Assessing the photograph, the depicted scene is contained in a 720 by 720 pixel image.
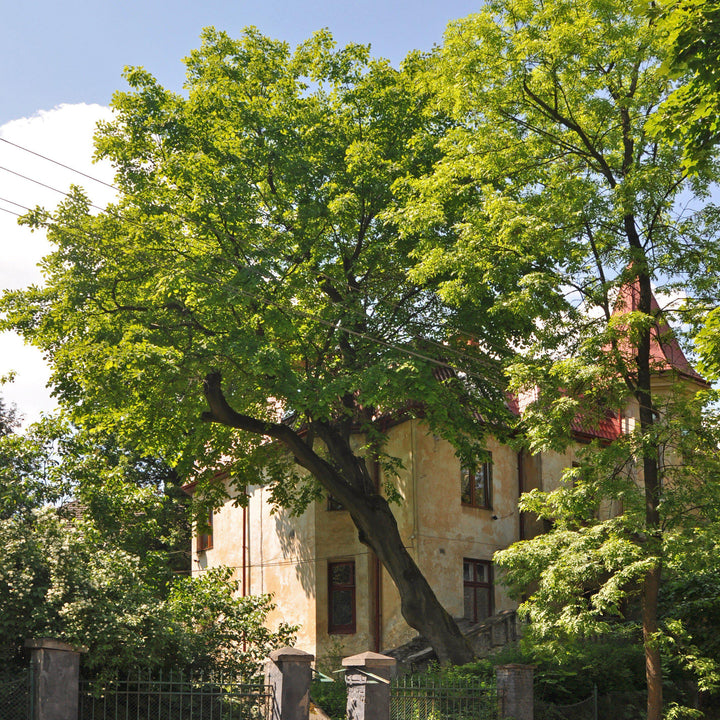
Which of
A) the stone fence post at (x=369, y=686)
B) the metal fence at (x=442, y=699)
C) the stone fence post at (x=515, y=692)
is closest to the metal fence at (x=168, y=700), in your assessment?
the stone fence post at (x=369, y=686)

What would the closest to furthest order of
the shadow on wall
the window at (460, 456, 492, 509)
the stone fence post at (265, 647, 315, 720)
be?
the stone fence post at (265, 647, 315, 720), the window at (460, 456, 492, 509), the shadow on wall

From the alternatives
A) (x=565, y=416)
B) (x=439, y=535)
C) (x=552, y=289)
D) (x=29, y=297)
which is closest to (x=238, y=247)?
(x=29, y=297)

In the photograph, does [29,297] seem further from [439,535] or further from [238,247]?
[439,535]

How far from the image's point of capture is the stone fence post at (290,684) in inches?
506

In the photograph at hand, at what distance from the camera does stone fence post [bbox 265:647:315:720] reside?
12859 millimetres

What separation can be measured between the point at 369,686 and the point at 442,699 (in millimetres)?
1589

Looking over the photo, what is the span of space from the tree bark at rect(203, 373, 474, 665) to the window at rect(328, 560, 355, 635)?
14.8ft

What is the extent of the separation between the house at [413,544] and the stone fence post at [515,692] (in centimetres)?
796

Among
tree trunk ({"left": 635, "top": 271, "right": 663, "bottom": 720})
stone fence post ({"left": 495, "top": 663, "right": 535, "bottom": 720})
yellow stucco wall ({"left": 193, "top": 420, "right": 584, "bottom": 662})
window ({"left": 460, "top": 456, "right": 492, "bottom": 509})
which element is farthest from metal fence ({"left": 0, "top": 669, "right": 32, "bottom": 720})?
window ({"left": 460, "top": 456, "right": 492, "bottom": 509})

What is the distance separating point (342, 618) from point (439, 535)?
3.59 m

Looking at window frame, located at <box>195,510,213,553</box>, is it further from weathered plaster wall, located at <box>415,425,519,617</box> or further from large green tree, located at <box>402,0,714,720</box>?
large green tree, located at <box>402,0,714,720</box>

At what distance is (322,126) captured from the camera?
21.2 meters

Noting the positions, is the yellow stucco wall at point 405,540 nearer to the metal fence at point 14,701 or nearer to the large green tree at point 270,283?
the large green tree at point 270,283

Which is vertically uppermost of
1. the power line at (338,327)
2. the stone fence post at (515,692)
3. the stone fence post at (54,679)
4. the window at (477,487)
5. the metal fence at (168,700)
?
the power line at (338,327)
